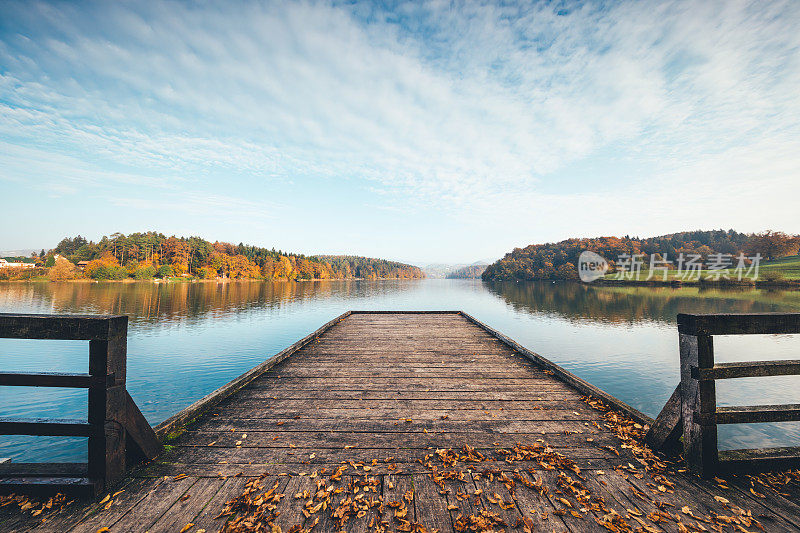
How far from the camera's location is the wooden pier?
2559mm

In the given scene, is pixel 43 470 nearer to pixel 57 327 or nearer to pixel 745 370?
pixel 57 327

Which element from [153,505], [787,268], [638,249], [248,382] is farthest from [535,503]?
[638,249]

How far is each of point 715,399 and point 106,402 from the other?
5.79 metres

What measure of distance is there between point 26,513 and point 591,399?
22.1 ft

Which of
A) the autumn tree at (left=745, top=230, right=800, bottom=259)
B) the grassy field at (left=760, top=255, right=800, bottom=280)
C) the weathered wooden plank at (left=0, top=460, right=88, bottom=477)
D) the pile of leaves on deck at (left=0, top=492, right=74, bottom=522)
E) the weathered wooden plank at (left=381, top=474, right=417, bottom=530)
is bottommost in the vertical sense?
the weathered wooden plank at (left=381, top=474, right=417, bottom=530)

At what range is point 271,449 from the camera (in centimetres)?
358

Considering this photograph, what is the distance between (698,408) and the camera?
3.12m

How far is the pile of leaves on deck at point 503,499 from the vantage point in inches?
98.7

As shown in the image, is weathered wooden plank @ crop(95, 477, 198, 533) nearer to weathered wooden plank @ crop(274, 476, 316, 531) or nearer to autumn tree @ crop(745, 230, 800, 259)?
weathered wooden plank @ crop(274, 476, 316, 531)

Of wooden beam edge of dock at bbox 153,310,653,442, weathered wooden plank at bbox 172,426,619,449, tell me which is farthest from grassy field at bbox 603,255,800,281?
weathered wooden plank at bbox 172,426,619,449

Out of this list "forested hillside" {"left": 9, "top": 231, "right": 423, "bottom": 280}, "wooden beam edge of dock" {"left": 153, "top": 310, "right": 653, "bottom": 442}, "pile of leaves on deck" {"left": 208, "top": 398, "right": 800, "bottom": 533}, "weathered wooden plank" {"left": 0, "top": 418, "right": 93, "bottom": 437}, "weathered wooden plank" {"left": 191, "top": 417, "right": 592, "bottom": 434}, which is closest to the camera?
"pile of leaves on deck" {"left": 208, "top": 398, "right": 800, "bottom": 533}

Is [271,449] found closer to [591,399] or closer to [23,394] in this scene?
[591,399]

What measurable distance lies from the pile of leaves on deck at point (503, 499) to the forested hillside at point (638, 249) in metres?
118

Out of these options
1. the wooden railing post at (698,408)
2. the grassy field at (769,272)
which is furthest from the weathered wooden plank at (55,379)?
the grassy field at (769,272)
